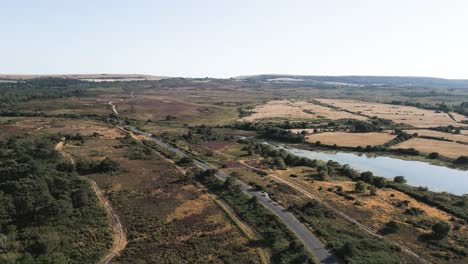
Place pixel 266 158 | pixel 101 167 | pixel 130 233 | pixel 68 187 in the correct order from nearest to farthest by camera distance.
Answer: pixel 130 233 < pixel 68 187 < pixel 101 167 < pixel 266 158

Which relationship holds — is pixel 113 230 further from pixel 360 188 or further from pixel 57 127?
pixel 57 127

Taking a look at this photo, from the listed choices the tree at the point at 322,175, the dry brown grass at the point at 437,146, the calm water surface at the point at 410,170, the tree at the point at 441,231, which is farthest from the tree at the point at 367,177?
the dry brown grass at the point at 437,146

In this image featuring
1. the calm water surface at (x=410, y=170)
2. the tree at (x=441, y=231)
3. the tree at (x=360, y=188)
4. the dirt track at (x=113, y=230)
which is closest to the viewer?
the dirt track at (x=113, y=230)

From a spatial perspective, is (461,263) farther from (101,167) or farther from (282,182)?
(101,167)

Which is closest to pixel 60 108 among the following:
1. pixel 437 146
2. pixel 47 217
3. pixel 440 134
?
pixel 47 217

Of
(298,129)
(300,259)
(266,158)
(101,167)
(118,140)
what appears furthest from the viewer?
(298,129)

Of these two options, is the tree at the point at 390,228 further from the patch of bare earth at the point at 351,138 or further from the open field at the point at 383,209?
the patch of bare earth at the point at 351,138

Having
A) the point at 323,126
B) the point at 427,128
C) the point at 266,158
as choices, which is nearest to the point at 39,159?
the point at 266,158
